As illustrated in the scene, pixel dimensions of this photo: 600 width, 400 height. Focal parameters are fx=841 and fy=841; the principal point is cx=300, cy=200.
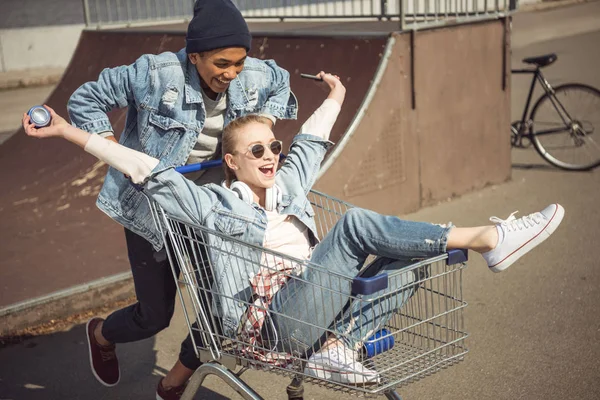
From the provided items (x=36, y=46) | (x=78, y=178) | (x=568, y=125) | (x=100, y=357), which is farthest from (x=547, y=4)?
(x=100, y=357)

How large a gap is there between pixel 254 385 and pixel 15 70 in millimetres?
15374

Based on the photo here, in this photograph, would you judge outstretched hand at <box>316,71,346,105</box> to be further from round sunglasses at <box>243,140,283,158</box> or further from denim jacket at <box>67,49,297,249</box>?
round sunglasses at <box>243,140,283,158</box>

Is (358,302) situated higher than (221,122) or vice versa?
(221,122)

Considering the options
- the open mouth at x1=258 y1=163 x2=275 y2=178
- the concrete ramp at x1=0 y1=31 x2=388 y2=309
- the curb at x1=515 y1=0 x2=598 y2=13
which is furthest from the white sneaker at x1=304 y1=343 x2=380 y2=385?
the curb at x1=515 y1=0 x2=598 y2=13

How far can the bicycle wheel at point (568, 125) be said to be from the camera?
8.35 m

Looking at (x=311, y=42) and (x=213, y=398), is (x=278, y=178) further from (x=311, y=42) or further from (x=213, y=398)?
(x=311, y=42)

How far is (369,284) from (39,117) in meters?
1.30

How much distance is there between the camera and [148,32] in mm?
9844

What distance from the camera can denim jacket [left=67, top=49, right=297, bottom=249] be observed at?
3.50 meters

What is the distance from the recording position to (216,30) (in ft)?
11.0

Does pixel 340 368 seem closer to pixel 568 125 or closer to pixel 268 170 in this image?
pixel 268 170

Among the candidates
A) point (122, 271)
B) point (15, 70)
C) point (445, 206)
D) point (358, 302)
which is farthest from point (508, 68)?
point (15, 70)

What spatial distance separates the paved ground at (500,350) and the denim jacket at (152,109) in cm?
125

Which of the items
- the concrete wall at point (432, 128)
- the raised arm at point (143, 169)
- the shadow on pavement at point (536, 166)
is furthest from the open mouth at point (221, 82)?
the shadow on pavement at point (536, 166)
